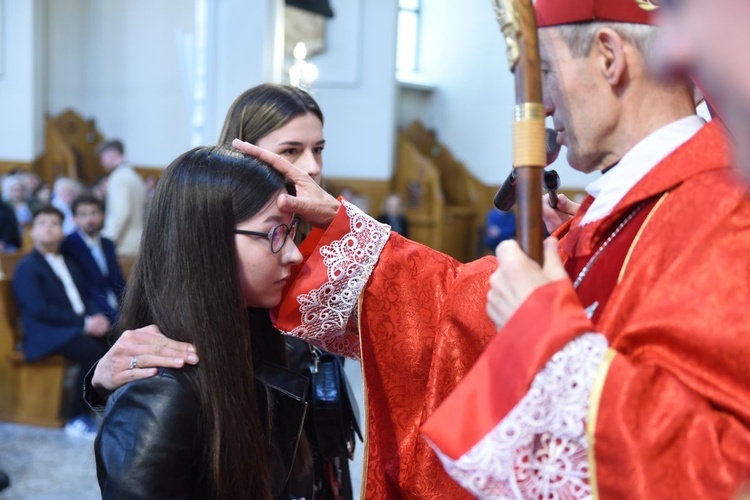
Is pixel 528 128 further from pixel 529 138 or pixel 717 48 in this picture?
pixel 717 48

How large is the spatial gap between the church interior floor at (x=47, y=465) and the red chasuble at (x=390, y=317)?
2435 millimetres

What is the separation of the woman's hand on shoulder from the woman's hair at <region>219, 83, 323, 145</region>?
75 cm

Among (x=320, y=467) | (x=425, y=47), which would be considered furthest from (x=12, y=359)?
(x=425, y=47)

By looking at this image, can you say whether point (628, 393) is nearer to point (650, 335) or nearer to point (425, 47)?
point (650, 335)

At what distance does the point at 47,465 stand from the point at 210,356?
3502mm

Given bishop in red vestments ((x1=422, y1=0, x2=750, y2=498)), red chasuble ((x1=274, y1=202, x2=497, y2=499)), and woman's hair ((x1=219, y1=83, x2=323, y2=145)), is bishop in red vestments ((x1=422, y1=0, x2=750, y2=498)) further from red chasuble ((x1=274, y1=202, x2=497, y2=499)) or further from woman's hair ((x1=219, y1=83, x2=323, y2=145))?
woman's hair ((x1=219, y1=83, x2=323, y2=145))

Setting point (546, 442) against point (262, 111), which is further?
point (262, 111)

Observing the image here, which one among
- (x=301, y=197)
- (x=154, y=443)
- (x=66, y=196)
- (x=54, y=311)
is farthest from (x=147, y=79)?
(x=154, y=443)

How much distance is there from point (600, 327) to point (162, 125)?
12031 millimetres

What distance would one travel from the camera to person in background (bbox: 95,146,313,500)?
1403 mm

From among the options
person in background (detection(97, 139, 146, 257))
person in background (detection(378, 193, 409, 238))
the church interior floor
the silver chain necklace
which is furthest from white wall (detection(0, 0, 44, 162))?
the silver chain necklace

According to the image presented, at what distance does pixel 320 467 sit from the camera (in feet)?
6.48

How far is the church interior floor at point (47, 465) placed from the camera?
4.09 m

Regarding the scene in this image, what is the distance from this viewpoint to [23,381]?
5215 millimetres
